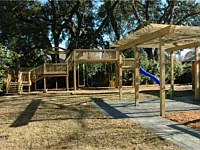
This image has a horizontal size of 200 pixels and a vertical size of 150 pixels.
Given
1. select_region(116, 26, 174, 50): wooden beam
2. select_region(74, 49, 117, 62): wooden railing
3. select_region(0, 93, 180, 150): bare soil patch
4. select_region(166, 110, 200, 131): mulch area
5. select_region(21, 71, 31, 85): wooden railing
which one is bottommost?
select_region(0, 93, 180, 150): bare soil patch

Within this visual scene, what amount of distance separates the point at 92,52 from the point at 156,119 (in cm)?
1173

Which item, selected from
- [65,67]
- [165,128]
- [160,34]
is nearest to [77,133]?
[165,128]

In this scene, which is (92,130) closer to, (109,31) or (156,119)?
(156,119)

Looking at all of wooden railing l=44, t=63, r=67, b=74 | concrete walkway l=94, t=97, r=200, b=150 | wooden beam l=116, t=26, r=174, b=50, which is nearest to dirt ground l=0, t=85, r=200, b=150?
concrete walkway l=94, t=97, r=200, b=150

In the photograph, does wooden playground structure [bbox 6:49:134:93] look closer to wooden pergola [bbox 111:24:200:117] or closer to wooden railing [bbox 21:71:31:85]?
wooden railing [bbox 21:71:31:85]

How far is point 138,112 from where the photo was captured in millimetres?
8516

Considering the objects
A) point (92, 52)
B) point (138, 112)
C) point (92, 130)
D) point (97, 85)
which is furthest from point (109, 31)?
point (92, 130)

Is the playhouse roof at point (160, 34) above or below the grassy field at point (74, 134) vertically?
above

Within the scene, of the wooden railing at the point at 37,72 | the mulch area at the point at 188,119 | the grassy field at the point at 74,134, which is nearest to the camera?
the grassy field at the point at 74,134

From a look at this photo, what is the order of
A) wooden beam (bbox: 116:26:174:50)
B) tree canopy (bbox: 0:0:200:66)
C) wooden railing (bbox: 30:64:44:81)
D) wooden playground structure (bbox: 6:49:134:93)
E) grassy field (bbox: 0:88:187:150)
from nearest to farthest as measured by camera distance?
1. grassy field (bbox: 0:88:187:150)
2. wooden beam (bbox: 116:26:174:50)
3. wooden playground structure (bbox: 6:49:134:93)
4. wooden railing (bbox: 30:64:44:81)
5. tree canopy (bbox: 0:0:200:66)

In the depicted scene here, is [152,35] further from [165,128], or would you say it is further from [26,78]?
[26,78]

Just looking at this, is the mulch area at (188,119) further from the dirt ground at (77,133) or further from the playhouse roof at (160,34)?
the playhouse roof at (160,34)

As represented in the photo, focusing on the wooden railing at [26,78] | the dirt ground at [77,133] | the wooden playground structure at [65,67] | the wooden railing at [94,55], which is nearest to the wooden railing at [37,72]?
the wooden playground structure at [65,67]

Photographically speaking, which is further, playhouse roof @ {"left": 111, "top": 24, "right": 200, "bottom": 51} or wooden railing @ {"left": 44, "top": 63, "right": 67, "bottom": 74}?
wooden railing @ {"left": 44, "top": 63, "right": 67, "bottom": 74}
